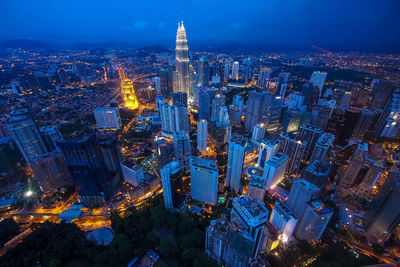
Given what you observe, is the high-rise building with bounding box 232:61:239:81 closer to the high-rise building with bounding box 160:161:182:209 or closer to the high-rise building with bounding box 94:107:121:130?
the high-rise building with bounding box 94:107:121:130

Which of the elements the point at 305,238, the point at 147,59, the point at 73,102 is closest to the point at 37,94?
the point at 73,102

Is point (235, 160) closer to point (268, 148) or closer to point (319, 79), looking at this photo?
point (268, 148)

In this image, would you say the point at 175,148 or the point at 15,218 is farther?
the point at 175,148

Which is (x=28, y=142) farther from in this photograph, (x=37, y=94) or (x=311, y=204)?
(x=37, y=94)

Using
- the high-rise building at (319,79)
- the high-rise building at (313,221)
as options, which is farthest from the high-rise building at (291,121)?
the high-rise building at (319,79)

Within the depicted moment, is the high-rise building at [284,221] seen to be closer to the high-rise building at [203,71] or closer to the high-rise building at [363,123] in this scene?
the high-rise building at [363,123]

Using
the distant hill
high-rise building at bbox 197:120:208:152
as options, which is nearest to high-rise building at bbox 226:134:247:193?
high-rise building at bbox 197:120:208:152
